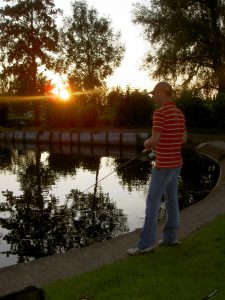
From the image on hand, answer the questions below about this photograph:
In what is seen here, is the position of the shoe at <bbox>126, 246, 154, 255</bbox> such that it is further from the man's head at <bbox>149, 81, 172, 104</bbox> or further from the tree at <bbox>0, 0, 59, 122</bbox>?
the tree at <bbox>0, 0, 59, 122</bbox>

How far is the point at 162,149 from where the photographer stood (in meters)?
6.35

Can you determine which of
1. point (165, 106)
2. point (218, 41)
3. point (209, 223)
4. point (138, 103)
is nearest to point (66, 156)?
point (138, 103)

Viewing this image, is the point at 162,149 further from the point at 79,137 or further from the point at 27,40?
the point at 27,40

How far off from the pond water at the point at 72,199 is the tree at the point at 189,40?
12462mm

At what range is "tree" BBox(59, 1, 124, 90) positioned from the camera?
60.2 m

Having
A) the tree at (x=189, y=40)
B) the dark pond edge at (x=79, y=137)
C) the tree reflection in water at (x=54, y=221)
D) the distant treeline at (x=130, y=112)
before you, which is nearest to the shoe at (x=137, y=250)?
the tree reflection in water at (x=54, y=221)

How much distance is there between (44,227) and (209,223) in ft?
15.6

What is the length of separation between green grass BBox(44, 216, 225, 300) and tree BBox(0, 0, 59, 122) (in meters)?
45.9

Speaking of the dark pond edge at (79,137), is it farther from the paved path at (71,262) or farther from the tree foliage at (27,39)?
the paved path at (71,262)

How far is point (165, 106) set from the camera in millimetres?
6293

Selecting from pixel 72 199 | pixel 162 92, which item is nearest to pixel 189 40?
pixel 72 199

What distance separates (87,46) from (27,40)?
33.6 ft

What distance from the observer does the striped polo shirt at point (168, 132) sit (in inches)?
246

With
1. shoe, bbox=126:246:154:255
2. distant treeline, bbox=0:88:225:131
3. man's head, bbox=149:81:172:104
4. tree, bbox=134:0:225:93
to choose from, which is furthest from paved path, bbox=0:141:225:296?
tree, bbox=134:0:225:93
